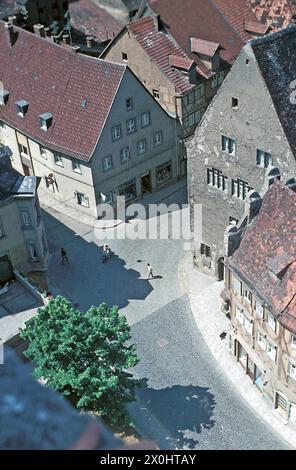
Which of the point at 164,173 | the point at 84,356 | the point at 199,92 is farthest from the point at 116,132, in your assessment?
the point at 84,356

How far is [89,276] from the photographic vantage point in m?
54.8

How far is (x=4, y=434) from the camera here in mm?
6555

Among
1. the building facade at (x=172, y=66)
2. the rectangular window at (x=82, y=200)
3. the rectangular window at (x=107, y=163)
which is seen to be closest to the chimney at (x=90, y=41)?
the building facade at (x=172, y=66)

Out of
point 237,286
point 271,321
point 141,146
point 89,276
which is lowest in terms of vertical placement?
point 89,276

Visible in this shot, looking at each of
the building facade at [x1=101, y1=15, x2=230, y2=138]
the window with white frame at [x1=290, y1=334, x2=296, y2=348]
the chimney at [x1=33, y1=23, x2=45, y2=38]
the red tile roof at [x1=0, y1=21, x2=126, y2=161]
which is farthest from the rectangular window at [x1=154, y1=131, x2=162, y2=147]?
the window with white frame at [x1=290, y1=334, x2=296, y2=348]

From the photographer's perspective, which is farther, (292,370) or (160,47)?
(160,47)

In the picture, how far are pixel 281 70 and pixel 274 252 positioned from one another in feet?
40.7

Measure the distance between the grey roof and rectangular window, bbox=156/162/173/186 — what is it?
2528cm

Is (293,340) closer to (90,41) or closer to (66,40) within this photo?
(66,40)

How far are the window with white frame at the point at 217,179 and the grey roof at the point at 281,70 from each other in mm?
7934

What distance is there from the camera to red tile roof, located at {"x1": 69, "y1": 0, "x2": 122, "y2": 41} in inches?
3100

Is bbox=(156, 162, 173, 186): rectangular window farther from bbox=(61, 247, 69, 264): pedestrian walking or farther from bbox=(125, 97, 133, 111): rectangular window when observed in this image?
bbox=(61, 247, 69, 264): pedestrian walking

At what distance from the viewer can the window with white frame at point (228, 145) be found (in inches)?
1793

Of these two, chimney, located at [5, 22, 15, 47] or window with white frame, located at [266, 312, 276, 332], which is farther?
chimney, located at [5, 22, 15, 47]
